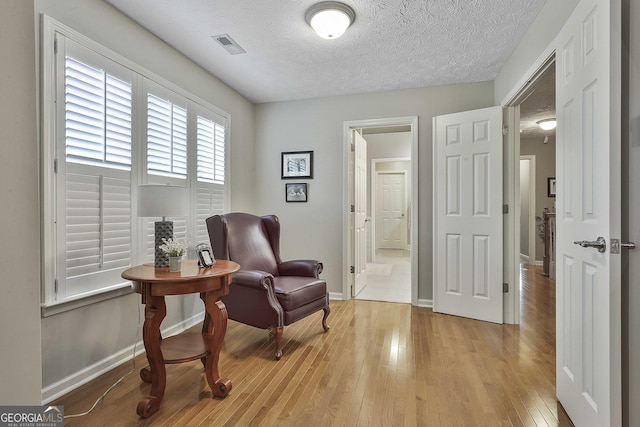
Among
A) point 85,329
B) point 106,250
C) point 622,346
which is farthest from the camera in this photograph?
point 106,250

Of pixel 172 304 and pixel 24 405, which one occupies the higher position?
pixel 24 405

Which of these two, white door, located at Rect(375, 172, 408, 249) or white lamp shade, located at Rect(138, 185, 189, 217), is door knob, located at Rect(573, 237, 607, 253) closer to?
white lamp shade, located at Rect(138, 185, 189, 217)

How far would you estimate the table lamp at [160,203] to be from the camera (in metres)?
1.96

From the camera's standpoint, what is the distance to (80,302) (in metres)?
1.96

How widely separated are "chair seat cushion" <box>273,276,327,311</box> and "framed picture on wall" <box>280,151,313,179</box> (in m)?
1.53

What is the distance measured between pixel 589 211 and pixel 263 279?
1927 mm

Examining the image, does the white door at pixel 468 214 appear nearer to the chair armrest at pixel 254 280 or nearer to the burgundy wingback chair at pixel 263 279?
the burgundy wingback chair at pixel 263 279

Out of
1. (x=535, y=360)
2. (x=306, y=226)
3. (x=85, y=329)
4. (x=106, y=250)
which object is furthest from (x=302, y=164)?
(x=535, y=360)

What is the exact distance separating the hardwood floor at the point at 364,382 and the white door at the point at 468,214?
1.17 ft

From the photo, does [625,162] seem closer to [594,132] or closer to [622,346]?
[594,132]

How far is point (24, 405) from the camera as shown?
2.72ft

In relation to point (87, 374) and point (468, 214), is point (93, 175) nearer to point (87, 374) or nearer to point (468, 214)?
point (87, 374)

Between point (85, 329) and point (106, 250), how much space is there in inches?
19.8

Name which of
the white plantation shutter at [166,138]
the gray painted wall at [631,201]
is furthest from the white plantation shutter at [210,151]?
the gray painted wall at [631,201]
